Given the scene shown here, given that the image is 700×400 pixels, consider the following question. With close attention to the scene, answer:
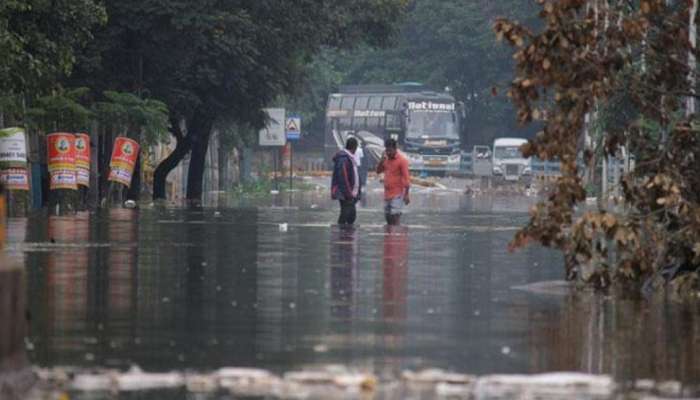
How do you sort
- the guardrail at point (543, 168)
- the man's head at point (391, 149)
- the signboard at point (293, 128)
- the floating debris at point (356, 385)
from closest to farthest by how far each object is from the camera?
the floating debris at point (356, 385), the man's head at point (391, 149), the signboard at point (293, 128), the guardrail at point (543, 168)

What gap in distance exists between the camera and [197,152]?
60.3 metres

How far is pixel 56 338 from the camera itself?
541 inches

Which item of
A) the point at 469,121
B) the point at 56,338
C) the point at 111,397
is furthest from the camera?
the point at 469,121

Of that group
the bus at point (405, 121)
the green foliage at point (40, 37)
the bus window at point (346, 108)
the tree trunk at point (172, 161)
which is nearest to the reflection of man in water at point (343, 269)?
the green foliage at point (40, 37)

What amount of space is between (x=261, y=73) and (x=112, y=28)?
4801mm

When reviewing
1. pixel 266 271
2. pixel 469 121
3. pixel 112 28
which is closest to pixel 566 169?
pixel 266 271

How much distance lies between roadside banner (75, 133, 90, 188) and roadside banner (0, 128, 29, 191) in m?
3.75

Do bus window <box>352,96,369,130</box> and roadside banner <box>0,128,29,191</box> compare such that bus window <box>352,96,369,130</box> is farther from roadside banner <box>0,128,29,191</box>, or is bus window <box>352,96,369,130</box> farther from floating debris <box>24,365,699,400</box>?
floating debris <box>24,365,699,400</box>

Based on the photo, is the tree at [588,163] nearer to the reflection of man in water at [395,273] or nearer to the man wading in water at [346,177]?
the reflection of man in water at [395,273]

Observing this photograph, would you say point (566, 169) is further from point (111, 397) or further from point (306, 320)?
point (111, 397)

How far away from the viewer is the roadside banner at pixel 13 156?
3722 cm

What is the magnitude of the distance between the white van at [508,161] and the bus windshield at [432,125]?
2.49 metres

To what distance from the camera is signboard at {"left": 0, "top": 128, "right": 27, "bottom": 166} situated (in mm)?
37250

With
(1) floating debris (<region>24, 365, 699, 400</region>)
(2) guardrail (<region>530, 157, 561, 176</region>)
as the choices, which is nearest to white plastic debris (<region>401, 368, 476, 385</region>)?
(1) floating debris (<region>24, 365, 699, 400</region>)
